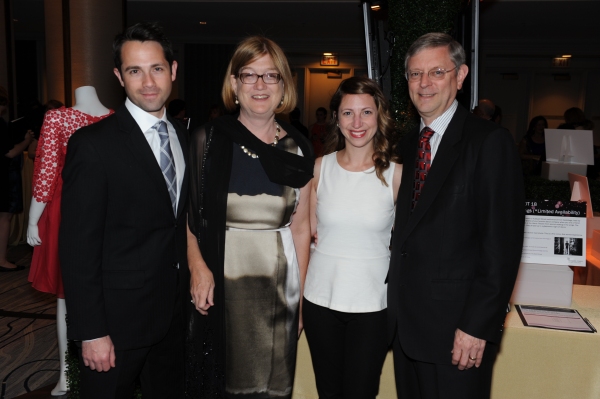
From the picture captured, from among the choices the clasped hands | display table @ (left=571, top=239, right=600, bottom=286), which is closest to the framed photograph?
display table @ (left=571, top=239, right=600, bottom=286)

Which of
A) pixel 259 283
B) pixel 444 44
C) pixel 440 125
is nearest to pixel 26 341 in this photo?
pixel 259 283

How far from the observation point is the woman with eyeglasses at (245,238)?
2016mm

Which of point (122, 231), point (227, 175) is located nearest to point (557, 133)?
point (227, 175)

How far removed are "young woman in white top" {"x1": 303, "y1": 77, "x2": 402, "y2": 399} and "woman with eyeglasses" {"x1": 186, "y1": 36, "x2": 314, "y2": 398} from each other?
121 millimetres

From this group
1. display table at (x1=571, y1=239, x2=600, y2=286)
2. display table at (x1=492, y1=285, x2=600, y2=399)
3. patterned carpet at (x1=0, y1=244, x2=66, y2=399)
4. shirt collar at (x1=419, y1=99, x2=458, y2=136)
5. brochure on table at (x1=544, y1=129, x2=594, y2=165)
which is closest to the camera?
shirt collar at (x1=419, y1=99, x2=458, y2=136)

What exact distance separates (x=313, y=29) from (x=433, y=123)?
32.0ft

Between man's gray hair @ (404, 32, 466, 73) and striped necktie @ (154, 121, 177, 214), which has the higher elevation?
man's gray hair @ (404, 32, 466, 73)

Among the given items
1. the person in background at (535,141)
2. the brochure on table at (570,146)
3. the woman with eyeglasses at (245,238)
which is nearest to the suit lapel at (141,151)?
the woman with eyeglasses at (245,238)

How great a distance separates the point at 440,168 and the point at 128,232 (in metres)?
1.05

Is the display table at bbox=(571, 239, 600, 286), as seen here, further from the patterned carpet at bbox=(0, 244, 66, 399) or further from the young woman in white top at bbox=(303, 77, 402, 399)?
the patterned carpet at bbox=(0, 244, 66, 399)

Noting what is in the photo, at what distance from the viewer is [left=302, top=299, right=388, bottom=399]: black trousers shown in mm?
2049

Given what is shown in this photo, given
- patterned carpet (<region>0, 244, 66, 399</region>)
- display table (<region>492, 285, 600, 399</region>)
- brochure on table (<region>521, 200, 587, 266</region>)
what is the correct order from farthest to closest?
patterned carpet (<region>0, 244, 66, 399</region>), brochure on table (<region>521, 200, 587, 266</region>), display table (<region>492, 285, 600, 399</region>)

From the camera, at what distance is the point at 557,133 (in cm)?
539

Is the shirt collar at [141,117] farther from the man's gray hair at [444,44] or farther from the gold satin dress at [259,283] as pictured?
the man's gray hair at [444,44]
